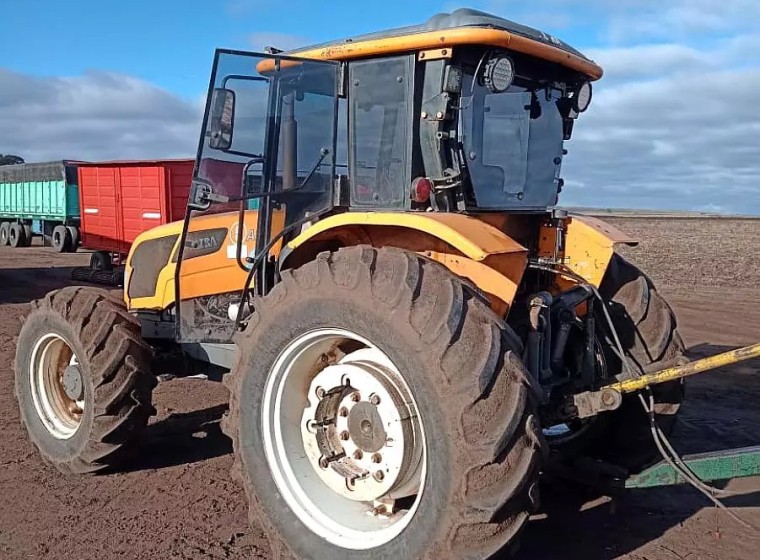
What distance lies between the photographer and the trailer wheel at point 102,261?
2086 centimetres

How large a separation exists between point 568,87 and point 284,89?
173 cm

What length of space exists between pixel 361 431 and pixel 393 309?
0.78 meters

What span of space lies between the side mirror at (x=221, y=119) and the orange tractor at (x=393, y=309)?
0.01 m

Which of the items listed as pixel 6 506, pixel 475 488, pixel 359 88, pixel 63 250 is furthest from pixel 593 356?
pixel 63 250

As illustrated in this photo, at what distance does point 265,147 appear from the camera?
441 centimetres

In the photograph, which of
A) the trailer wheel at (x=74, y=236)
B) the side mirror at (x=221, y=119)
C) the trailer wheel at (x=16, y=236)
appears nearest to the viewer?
the side mirror at (x=221, y=119)

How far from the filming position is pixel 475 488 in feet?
9.45

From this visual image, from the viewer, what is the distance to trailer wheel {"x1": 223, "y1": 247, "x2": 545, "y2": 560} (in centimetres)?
291

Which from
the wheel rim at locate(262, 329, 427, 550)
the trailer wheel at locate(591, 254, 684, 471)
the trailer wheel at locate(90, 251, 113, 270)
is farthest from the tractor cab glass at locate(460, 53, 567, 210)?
the trailer wheel at locate(90, 251, 113, 270)

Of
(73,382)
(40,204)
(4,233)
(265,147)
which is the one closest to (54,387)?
(73,382)

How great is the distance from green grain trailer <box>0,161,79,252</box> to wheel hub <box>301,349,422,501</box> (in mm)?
23173

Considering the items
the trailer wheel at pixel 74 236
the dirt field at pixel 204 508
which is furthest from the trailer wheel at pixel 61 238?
the dirt field at pixel 204 508

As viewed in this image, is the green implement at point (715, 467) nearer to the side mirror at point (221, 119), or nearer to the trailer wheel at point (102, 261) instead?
the side mirror at point (221, 119)

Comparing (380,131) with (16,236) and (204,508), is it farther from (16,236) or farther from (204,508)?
(16,236)
